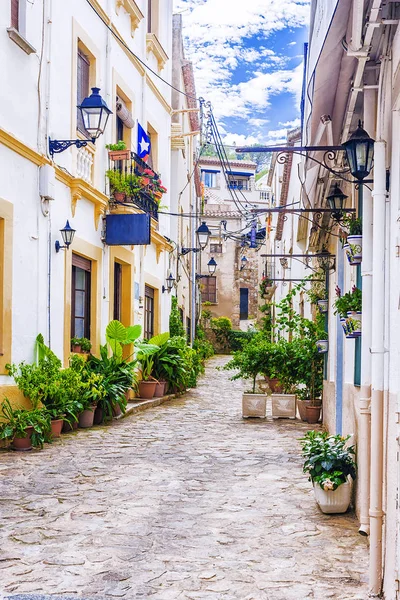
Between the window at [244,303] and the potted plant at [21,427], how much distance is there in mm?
37714

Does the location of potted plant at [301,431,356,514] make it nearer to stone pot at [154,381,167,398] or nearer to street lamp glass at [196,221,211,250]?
stone pot at [154,381,167,398]

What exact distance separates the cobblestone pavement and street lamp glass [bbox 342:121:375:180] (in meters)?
2.76

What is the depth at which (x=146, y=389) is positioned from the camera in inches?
597

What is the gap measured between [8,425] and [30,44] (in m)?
5.04

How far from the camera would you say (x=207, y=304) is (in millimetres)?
42781

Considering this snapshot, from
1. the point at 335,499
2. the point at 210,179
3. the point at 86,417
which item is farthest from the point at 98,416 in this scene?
the point at 210,179

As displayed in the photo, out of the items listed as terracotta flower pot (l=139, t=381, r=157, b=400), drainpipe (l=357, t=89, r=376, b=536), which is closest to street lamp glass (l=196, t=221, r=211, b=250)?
terracotta flower pot (l=139, t=381, r=157, b=400)

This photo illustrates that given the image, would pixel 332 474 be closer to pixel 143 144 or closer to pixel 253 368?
pixel 253 368

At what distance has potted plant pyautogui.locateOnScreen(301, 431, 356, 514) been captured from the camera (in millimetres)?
6074

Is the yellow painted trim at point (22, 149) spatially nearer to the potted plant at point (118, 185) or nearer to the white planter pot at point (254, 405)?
the potted plant at point (118, 185)

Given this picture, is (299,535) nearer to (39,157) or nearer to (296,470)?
(296,470)

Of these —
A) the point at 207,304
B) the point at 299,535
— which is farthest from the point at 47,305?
the point at 207,304

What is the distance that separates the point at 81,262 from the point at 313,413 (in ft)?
16.1

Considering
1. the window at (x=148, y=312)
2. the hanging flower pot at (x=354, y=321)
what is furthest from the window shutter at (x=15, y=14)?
the window at (x=148, y=312)
